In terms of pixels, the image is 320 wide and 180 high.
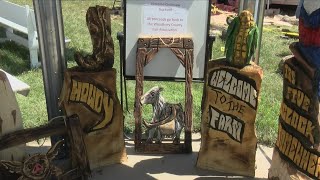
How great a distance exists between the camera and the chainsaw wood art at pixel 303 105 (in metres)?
2.66

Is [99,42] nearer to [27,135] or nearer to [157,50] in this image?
[157,50]

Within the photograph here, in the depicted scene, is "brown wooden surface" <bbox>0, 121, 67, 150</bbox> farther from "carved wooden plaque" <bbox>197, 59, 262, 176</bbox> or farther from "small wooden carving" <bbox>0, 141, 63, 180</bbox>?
"carved wooden plaque" <bbox>197, 59, 262, 176</bbox>

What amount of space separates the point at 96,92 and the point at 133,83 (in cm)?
202

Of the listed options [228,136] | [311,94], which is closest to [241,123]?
[228,136]

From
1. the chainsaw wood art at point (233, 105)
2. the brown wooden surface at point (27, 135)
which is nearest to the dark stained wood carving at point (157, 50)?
the chainsaw wood art at point (233, 105)

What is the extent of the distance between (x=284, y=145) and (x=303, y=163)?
18 cm

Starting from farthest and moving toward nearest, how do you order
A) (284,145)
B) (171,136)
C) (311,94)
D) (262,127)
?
(262,127) < (171,136) < (284,145) < (311,94)

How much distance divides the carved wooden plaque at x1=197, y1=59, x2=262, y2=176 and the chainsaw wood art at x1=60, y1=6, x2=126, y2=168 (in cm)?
71

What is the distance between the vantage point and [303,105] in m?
2.77

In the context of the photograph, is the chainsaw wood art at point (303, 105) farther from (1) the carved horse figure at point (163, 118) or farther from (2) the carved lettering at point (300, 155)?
(1) the carved horse figure at point (163, 118)

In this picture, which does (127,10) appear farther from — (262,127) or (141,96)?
(262,127)

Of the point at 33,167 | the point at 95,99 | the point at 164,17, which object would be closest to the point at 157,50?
the point at 164,17

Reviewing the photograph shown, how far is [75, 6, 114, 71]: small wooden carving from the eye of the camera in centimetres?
314

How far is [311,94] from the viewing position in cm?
271
